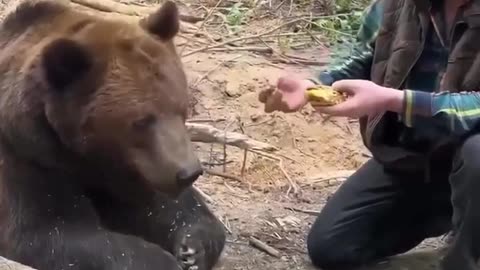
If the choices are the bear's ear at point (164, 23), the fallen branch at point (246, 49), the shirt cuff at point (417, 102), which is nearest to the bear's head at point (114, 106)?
the bear's ear at point (164, 23)

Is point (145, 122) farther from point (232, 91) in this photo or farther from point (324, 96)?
point (232, 91)

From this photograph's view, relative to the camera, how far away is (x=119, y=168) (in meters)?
3.89

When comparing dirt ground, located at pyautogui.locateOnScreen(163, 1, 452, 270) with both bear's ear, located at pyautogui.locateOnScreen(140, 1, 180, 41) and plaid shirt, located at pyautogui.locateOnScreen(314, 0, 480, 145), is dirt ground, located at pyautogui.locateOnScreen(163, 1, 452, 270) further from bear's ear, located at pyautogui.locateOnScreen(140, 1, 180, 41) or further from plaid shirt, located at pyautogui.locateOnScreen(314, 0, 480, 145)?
bear's ear, located at pyautogui.locateOnScreen(140, 1, 180, 41)

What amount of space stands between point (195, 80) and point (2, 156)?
9.84 feet

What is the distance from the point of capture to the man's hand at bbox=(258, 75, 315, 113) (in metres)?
4.29

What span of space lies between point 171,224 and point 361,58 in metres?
1.20

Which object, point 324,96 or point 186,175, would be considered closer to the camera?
point 186,175

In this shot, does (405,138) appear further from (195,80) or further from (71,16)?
(195,80)

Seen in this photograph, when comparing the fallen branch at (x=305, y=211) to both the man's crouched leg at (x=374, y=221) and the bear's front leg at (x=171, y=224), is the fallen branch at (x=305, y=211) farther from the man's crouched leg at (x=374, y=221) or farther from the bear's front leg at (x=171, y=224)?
the bear's front leg at (x=171, y=224)

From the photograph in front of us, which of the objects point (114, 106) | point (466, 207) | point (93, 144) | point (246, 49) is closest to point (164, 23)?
point (114, 106)

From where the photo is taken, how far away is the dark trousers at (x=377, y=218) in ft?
16.2

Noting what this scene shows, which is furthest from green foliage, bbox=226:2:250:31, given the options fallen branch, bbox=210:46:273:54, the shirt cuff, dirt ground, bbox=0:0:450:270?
the shirt cuff

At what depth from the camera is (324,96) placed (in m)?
4.11

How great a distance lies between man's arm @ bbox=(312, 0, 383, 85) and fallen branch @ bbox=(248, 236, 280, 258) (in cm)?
83
